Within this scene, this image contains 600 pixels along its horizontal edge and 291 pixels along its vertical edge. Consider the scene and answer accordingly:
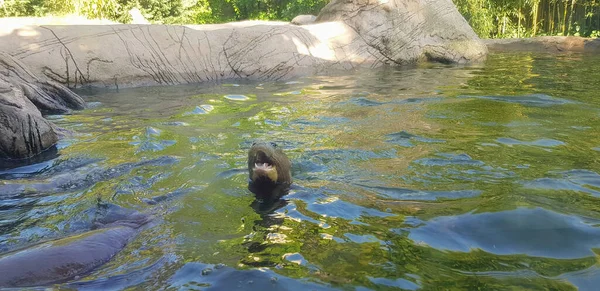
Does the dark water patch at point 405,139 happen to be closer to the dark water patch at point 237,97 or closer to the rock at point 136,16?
the dark water patch at point 237,97

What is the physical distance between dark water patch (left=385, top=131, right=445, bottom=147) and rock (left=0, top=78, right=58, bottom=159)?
315 centimetres

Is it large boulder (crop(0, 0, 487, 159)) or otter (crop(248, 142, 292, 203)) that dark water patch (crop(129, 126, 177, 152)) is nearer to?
large boulder (crop(0, 0, 487, 159))

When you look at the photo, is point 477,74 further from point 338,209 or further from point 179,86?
point 338,209

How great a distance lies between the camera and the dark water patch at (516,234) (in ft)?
8.35

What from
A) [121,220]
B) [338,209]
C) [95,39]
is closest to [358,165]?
[338,209]

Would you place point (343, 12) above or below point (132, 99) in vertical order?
above

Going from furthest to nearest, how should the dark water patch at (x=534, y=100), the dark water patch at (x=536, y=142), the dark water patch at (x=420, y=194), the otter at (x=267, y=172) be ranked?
the dark water patch at (x=534, y=100)
the dark water patch at (x=536, y=142)
the otter at (x=267, y=172)
the dark water patch at (x=420, y=194)

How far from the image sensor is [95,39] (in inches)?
362

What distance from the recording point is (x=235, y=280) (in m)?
2.26

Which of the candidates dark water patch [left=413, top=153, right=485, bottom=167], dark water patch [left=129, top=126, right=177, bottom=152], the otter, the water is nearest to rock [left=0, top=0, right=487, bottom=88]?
the water

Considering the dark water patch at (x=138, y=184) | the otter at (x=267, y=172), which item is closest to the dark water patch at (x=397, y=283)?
the otter at (x=267, y=172)

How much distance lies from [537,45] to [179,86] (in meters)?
9.91

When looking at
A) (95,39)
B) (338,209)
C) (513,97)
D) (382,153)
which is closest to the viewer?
(338,209)

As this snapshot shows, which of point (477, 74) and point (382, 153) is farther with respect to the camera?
point (477, 74)
